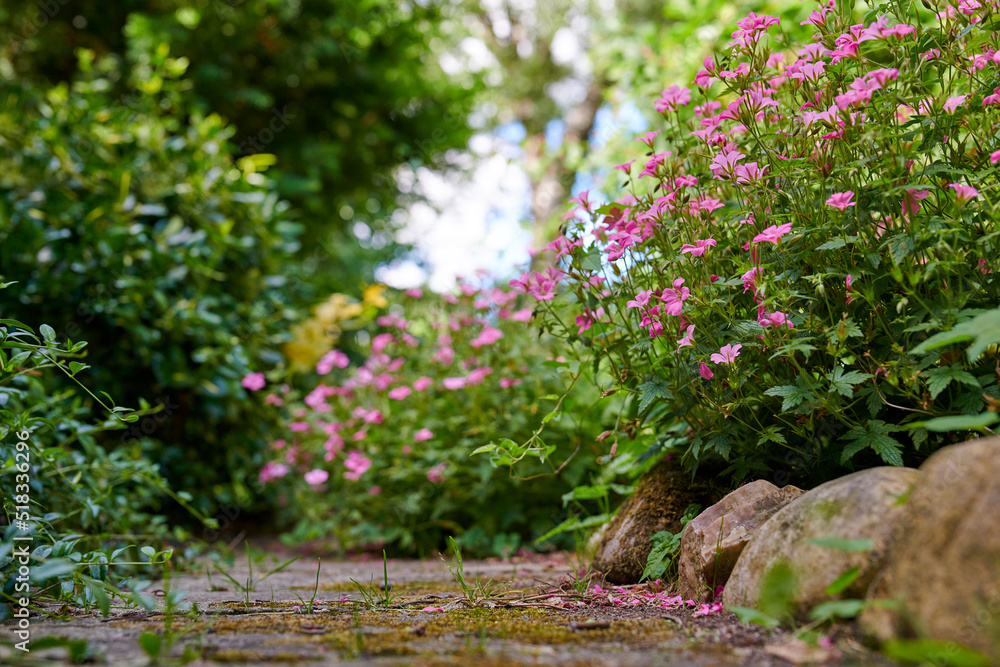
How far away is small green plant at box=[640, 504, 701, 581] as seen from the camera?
6.01 ft

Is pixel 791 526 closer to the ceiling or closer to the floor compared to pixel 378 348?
closer to the floor

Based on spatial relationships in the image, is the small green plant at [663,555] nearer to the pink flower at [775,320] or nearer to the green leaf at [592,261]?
the pink flower at [775,320]

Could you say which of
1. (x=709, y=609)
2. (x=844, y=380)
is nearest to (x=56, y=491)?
(x=709, y=609)

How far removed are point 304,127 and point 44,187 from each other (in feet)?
11.4

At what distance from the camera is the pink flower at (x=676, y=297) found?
157cm

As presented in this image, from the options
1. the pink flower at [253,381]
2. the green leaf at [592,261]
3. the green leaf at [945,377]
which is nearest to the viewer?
the green leaf at [945,377]

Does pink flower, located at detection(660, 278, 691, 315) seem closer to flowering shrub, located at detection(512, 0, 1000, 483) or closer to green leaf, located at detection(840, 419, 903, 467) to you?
flowering shrub, located at detection(512, 0, 1000, 483)

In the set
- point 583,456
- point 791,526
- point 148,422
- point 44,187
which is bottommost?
point 791,526

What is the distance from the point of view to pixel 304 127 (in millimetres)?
6656

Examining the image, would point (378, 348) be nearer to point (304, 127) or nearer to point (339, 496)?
point (339, 496)

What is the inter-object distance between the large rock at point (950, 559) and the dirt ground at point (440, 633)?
10cm

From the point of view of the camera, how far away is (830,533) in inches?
47.1

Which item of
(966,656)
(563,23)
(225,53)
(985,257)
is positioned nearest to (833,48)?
(985,257)

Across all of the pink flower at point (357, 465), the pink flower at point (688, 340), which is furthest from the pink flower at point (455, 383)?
the pink flower at point (688, 340)
